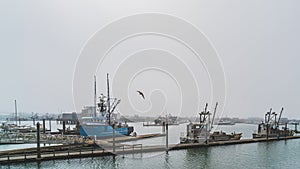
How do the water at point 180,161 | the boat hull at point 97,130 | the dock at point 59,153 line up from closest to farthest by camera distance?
the dock at point 59,153, the water at point 180,161, the boat hull at point 97,130

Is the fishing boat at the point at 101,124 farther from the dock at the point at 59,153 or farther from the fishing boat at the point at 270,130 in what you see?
the fishing boat at the point at 270,130

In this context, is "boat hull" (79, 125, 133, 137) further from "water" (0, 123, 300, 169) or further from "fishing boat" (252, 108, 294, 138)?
"fishing boat" (252, 108, 294, 138)

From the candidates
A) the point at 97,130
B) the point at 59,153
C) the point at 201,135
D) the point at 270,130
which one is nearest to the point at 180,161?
the point at 59,153

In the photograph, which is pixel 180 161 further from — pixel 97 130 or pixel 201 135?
pixel 97 130

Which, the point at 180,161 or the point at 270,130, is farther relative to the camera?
the point at 270,130

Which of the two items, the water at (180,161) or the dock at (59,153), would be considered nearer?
the dock at (59,153)

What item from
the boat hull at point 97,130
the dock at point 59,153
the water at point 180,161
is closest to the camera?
the dock at point 59,153

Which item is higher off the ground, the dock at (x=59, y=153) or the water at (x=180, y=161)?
the dock at (x=59, y=153)

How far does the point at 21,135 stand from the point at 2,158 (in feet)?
49.9

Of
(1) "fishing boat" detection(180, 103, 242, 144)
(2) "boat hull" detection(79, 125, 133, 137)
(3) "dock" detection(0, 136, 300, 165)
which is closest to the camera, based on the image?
(3) "dock" detection(0, 136, 300, 165)

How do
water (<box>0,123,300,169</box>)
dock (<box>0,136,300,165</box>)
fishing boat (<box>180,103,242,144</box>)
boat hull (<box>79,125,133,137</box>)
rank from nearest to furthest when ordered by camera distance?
1. dock (<box>0,136,300,165</box>)
2. water (<box>0,123,300,169</box>)
3. fishing boat (<box>180,103,242,144</box>)
4. boat hull (<box>79,125,133,137</box>)

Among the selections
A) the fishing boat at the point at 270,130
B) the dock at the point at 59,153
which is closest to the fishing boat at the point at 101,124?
the dock at the point at 59,153

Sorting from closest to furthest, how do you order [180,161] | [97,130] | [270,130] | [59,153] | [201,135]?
[59,153]
[180,161]
[201,135]
[97,130]
[270,130]

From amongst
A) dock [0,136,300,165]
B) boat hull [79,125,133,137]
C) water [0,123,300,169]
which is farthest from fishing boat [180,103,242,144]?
boat hull [79,125,133,137]
